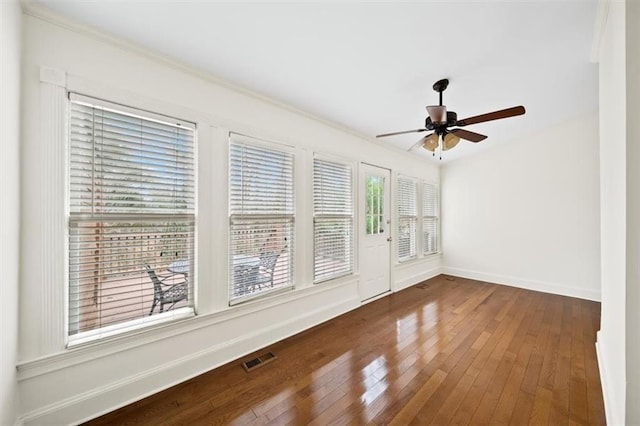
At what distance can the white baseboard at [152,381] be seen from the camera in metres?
1.58

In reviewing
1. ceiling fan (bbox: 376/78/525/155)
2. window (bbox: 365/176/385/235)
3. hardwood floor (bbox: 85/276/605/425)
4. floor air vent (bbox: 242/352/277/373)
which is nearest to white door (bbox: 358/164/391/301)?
window (bbox: 365/176/385/235)

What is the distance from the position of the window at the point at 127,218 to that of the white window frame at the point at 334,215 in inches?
56.4

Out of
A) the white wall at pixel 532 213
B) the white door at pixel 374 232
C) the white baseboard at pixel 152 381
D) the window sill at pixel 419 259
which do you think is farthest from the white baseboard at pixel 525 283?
the white baseboard at pixel 152 381

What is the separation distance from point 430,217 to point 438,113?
11.3 ft

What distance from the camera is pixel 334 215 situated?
10.9 feet

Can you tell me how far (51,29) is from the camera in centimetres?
157

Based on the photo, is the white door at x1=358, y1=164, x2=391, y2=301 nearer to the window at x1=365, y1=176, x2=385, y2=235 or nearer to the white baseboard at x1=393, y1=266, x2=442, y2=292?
the window at x1=365, y1=176, x2=385, y2=235

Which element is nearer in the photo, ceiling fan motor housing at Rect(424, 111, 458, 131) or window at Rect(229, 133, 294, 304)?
window at Rect(229, 133, 294, 304)

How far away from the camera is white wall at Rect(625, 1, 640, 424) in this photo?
4.01 feet

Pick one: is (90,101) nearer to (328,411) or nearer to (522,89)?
(328,411)

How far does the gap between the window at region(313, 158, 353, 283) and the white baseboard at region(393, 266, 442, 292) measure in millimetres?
1383

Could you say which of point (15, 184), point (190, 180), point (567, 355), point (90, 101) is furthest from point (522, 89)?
point (15, 184)

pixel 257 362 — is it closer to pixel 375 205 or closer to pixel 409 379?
pixel 409 379

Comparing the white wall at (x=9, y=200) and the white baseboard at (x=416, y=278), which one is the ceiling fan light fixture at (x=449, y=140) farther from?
the white wall at (x=9, y=200)
